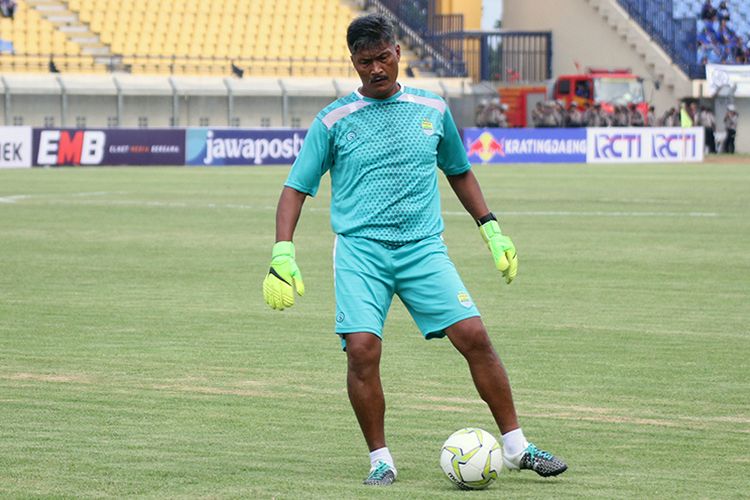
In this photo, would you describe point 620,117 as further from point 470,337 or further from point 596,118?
point 470,337

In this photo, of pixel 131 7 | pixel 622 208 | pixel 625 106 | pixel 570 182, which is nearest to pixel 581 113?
pixel 625 106

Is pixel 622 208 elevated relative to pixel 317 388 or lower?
lower

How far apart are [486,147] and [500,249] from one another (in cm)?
4225

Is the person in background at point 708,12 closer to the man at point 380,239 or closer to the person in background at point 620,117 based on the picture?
the person in background at point 620,117

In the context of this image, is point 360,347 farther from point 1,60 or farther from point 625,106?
point 625,106

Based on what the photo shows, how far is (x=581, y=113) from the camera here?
191 ft

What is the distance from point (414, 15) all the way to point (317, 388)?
5650cm

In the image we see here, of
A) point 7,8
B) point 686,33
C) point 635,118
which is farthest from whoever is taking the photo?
point 686,33

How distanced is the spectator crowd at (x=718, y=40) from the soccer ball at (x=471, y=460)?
60149 millimetres

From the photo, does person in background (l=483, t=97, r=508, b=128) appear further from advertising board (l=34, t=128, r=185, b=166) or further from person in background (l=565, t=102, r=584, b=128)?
advertising board (l=34, t=128, r=185, b=166)

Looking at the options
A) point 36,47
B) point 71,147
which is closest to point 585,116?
point 36,47

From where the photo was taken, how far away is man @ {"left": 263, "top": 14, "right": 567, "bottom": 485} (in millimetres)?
6734

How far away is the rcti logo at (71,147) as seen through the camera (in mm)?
42156

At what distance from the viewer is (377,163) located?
22.6 ft
